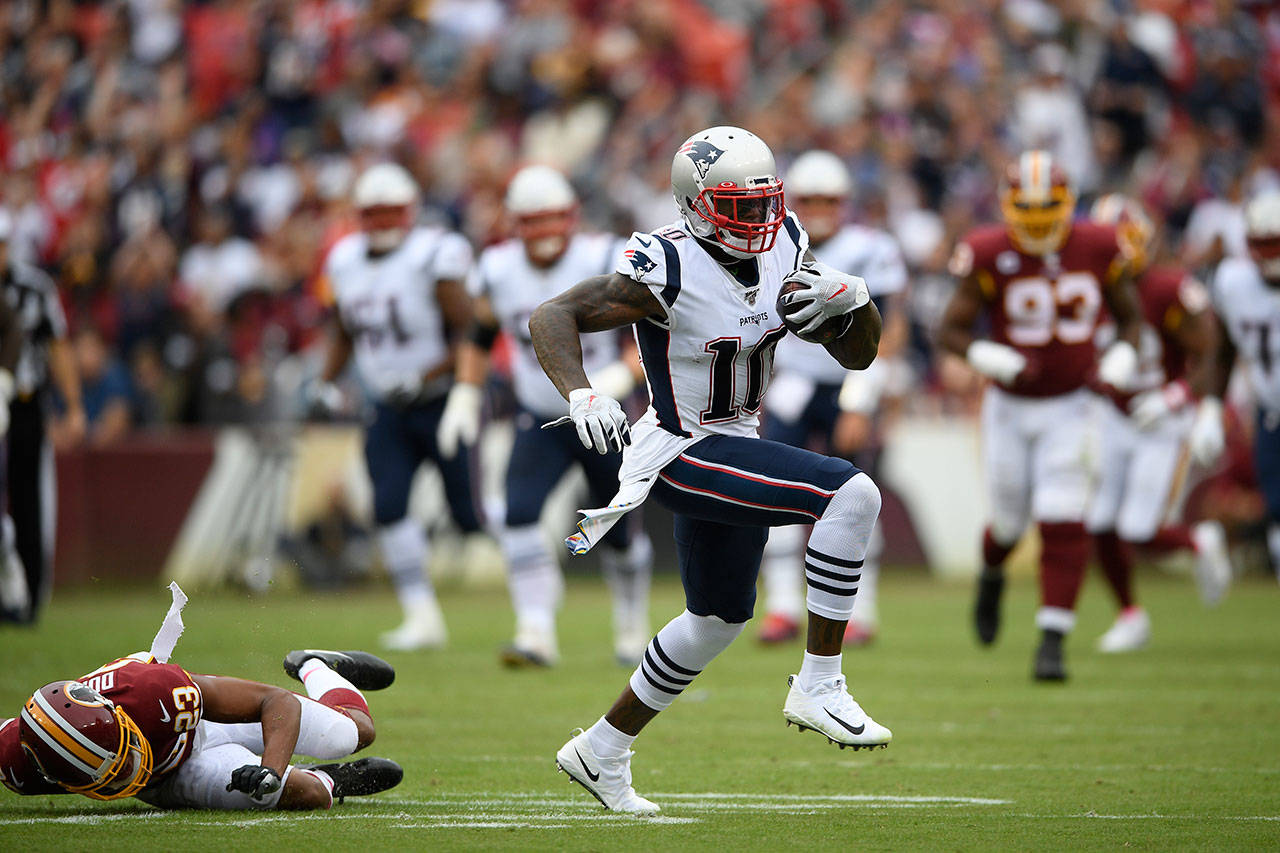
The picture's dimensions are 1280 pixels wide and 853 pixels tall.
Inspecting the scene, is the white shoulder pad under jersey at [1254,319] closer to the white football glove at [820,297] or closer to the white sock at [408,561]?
the white sock at [408,561]

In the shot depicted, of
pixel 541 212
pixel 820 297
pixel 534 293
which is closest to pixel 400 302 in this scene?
pixel 534 293

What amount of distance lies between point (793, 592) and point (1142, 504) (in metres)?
2.13

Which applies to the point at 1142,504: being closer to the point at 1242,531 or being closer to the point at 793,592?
the point at 793,592

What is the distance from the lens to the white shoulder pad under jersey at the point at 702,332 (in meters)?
5.06

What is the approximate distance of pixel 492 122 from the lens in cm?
1706

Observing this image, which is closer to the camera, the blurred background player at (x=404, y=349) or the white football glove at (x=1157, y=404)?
the white football glove at (x=1157, y=404)

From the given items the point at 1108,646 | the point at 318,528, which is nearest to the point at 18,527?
the point at 318,528

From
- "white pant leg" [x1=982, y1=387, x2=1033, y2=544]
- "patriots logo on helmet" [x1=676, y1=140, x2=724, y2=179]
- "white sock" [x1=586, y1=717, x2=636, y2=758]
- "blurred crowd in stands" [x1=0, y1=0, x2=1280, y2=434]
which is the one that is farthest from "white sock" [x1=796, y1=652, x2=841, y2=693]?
"blurred crowd in stands" [x1=0, y1=0, x2=1280, y2=434]

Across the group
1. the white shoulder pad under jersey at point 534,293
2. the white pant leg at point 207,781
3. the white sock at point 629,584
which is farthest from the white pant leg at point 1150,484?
the white pant leg at point 207,781

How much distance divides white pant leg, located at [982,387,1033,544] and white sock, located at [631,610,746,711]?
3.68 m

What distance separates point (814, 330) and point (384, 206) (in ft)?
17.1

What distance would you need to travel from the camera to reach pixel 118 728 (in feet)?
15.1

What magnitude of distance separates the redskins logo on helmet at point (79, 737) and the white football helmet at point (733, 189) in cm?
217

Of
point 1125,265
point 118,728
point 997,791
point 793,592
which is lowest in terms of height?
point 793,592
